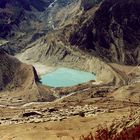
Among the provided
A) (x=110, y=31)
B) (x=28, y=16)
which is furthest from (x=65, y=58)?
(x=28, y=16)

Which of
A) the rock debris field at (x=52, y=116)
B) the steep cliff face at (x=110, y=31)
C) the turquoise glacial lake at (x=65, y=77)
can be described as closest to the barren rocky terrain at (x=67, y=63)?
the steep cliff face at (x=110, y=31)

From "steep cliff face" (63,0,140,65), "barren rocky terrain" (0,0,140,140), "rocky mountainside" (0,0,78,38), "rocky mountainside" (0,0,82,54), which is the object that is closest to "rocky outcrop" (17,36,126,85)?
"barren rocky terrain" (0,0,140,140)

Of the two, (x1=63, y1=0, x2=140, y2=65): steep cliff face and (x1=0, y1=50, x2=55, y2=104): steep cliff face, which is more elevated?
(x1=63, y1=0, x2=140, y2=65): steep cliff face

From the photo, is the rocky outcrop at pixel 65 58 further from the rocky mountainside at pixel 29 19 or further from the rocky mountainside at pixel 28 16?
the rocky mountainside at pixel 28 16

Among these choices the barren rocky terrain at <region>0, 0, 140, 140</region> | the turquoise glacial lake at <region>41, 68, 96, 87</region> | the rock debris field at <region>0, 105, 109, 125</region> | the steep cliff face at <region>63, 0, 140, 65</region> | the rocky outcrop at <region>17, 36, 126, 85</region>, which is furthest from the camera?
the steep cliff face at <region>63, 0, 140, 65</region>

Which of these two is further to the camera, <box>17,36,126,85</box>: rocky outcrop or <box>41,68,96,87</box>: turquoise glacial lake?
<box>17,36,126,85</box>: rocky outcrop

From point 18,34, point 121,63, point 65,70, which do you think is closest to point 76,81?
point 65,70

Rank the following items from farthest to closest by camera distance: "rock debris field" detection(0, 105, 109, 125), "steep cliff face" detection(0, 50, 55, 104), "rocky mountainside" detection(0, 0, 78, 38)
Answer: "rocky mountainside" detection(0, 0, 78, 38) → "steep cliff face" detection(0, 50, 55, 104) → "rock debris field" detection(0, 105, 109, 125)

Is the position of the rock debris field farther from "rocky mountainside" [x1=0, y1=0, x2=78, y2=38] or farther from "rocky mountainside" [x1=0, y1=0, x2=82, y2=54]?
"rocky mountainside" [x1=0, y1=0, x2=78, y2=38]

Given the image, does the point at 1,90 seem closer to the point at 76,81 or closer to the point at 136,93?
the point at 76,81
